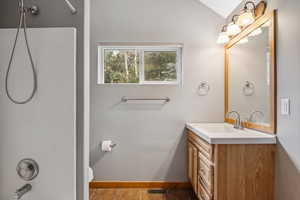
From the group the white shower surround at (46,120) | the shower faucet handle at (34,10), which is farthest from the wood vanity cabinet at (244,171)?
the shower faucet handle at (34,10)

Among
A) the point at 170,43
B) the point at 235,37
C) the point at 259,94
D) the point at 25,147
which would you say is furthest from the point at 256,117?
the point at 25,147

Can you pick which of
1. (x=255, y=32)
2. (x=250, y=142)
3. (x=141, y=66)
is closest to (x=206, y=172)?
(x=250, y=142)

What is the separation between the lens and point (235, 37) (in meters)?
2.59

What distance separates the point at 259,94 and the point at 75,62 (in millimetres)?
1585

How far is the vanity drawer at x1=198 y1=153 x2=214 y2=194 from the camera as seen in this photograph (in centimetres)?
190

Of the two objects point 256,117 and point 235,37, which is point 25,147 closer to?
point 256,117

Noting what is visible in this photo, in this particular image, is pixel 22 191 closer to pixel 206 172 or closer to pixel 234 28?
pixel 206 172

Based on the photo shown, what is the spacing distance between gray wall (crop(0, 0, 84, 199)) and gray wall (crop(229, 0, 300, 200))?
137 cm

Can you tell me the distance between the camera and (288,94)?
166 centimetres

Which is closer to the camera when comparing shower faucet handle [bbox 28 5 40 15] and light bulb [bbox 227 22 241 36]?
shower faucet handle [bbox 28 5 40 15]

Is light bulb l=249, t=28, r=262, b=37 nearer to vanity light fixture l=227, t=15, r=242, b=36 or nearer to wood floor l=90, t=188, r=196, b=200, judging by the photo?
vanity light fixture l=227, t=15, r=242, b=36

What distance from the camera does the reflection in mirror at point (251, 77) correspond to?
6.51 ft

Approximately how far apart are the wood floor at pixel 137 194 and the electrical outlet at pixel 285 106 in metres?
1.47

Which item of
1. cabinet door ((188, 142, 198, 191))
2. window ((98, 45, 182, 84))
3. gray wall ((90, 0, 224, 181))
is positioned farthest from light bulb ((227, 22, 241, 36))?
A: cabinet door ((188, 142, 198, 191))
